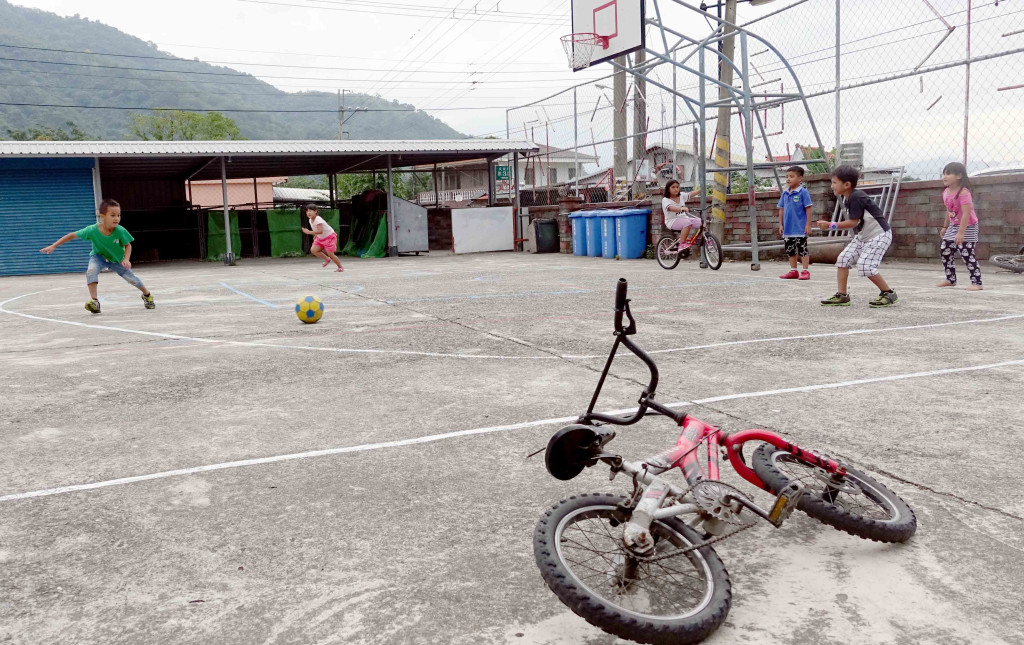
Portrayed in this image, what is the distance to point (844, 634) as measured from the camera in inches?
90.4

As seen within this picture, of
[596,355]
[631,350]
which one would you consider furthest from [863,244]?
[631,350]

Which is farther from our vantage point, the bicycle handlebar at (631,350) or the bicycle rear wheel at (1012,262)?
the bicycle rear wheel at (1012,262)

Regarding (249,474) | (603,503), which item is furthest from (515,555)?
(249,474)

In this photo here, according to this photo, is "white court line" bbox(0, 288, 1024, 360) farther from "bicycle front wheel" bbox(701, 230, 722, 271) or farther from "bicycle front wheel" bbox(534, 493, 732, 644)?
"bicycle front wheel" bbox(701, 230, 722, 271)

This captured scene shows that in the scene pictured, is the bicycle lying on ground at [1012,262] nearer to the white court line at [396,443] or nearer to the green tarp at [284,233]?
the white court line at [396,443]

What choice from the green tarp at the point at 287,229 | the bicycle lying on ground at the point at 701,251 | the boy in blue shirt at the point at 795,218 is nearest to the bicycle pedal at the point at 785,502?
the boy in blue shirt at the point at 795,218

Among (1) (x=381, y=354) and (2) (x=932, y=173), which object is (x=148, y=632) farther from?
(2) (x=932, y=173)

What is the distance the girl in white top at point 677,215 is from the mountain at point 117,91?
61079 millimetres

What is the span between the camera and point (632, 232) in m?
19.4

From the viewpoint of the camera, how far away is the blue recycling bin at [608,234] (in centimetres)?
1980

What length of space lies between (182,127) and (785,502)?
76.5 meters

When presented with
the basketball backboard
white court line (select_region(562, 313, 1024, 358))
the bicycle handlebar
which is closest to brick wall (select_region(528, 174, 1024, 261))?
the basketball backboard

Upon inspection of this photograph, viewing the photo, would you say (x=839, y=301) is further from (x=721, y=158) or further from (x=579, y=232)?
(x=579, y=232)

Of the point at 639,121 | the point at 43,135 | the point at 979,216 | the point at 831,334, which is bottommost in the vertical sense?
the point at 831,334
